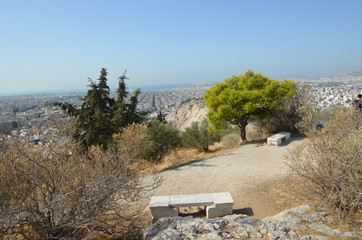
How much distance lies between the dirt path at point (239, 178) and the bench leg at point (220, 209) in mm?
403

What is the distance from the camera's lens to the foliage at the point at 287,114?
11.3 metres

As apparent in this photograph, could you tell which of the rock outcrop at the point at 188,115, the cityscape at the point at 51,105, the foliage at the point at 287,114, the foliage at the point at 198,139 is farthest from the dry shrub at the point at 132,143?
the rock outcrop at the point at 188,115

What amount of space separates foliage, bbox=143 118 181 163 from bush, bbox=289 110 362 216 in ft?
23.3

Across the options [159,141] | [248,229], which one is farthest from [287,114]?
[248,229]

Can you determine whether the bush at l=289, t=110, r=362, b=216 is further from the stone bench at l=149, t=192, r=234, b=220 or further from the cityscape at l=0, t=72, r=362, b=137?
the cityscape at l=0, t=72, r=362, b=137

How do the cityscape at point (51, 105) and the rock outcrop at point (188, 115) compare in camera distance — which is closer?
the cityscape at point (51, 105)

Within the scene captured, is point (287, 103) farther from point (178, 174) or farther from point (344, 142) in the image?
point (344, 142)

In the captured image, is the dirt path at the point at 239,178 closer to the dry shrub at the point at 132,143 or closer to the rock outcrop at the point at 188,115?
the dry shrub at the point at 132,143

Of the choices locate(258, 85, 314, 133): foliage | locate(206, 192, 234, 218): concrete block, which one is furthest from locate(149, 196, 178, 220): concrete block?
locate(258, 85, 314, 133): foliage

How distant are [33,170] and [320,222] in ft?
15.4

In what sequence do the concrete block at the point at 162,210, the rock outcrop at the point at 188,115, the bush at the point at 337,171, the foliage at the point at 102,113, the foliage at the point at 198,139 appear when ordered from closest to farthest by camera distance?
1. the bush at the point at 337,171
2. the concrete block at the point at 162,210
3. the foliage at the point at 102,113
4. the foliage at the point at 198,139
5. the rock outcrop at the point at 188,115

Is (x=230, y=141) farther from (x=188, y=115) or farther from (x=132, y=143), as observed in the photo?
(x=188, y=115)

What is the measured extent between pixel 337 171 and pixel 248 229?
6.40 ft

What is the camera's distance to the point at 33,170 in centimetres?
325
